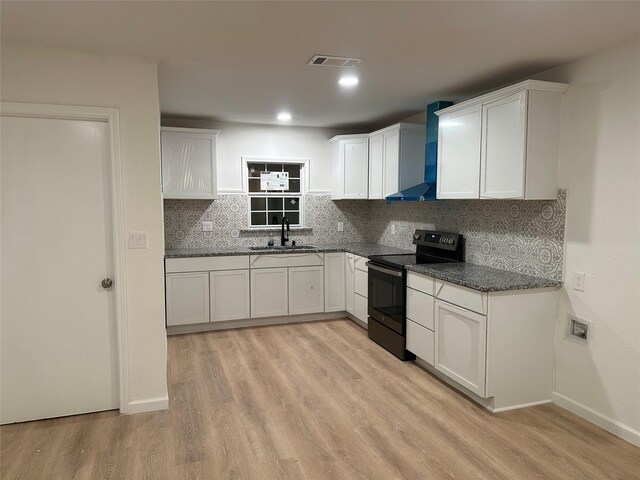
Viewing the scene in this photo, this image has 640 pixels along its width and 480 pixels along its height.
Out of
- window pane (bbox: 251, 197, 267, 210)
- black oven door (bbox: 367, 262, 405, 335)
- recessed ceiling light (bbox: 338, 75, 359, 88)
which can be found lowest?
black oven door (bbox: 367, 262, 405, 335)

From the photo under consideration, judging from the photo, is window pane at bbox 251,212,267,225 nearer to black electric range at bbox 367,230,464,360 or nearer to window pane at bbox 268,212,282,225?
window pane at bbox 268,212,282,225

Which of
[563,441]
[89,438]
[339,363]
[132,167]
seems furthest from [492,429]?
[132,167]

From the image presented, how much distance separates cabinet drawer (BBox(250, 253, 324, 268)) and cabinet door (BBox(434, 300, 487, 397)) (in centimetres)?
199

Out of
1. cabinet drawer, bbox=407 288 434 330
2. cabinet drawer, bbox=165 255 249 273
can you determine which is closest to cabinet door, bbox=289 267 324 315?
cabinet drawer, bbox=165 255 249 273

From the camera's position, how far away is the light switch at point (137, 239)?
2906mm

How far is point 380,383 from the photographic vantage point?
11.3 feet

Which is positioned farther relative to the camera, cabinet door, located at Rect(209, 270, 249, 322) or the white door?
cabinet door, located at Rect(209, 270, 249, 322)

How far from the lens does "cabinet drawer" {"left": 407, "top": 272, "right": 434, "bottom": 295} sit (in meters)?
3.48

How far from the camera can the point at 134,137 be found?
9.40 feet

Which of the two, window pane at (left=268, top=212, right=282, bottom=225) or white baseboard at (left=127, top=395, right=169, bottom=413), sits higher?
window pane at (left=268, top=212, right=282, bottom=225)

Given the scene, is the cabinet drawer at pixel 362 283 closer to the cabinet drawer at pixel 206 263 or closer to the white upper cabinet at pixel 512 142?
the cabinet drawer at pixel 206 263

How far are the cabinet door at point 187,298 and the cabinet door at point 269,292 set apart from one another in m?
0.53

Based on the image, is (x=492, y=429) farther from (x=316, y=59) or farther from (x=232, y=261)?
(x=232, y=261)

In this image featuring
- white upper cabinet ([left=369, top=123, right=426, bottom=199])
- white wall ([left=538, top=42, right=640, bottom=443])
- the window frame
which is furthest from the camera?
the window frame
